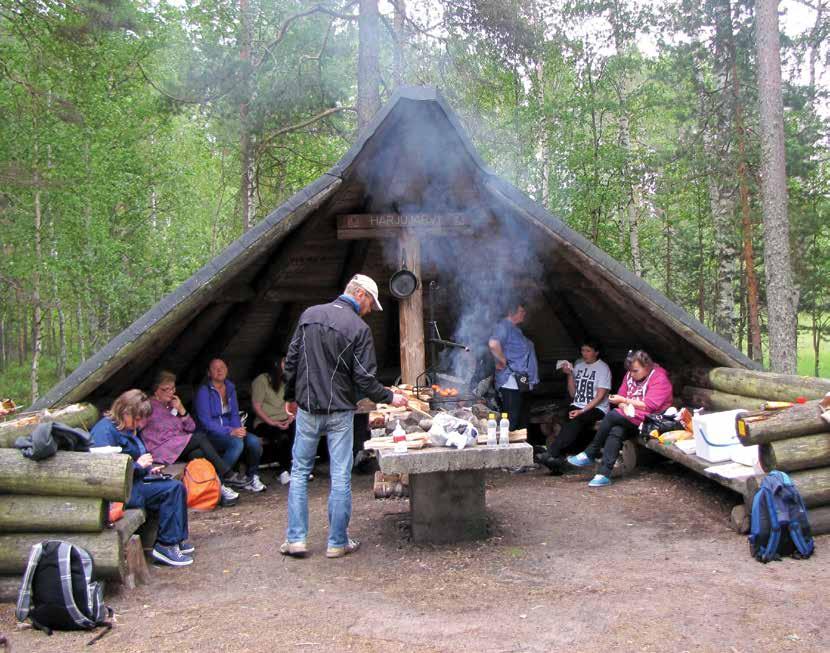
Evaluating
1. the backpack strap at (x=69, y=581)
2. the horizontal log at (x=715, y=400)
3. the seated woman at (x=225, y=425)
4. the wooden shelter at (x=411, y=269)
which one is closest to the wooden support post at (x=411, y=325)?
the wooden shelter at (x=411, y=269)

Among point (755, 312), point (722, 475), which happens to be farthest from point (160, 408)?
point (755, 312)

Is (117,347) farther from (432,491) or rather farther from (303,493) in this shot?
(432,491)

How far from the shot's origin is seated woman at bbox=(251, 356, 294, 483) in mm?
8016

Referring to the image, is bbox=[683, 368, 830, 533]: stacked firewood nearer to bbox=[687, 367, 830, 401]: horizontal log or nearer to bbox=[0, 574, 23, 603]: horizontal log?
bbox=[687, 367, 830, 401]: horizontal log

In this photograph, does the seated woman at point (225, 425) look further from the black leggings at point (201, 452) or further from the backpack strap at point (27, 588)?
the backpack strap at point (27, 588)

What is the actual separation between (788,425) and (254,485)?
4749 mm

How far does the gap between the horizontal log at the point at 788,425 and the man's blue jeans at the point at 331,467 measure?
2.66 meters

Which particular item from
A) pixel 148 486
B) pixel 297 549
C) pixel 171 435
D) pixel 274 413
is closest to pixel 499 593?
pixel 297 549

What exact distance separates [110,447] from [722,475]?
419 centimetres

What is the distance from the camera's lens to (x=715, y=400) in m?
7.03

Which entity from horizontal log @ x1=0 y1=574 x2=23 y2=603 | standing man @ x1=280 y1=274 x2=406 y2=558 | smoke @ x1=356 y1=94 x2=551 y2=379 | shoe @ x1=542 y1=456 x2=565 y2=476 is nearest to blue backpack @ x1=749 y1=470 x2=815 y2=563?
standing man @ x1=280 y1=274 x2=406 y2=558

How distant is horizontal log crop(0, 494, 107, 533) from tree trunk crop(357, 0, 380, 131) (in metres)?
8.68

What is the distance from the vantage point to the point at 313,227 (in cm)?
754

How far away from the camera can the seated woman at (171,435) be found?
6270mm
